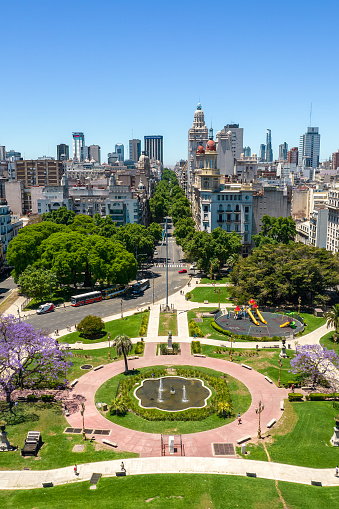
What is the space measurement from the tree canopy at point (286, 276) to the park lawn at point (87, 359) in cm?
3304

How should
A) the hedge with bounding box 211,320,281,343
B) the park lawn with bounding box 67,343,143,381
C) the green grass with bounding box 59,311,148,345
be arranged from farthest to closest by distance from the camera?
the green grass with bounding box 59,311,148,345
the hedge with bounding box 211,320,281,343
the park lawn with bounding box 67,343,143,381

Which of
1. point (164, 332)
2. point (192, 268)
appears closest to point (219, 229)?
point (192, 268)

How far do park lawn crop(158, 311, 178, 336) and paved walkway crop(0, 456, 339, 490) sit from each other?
118 ft

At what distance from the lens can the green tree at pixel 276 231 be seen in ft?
421

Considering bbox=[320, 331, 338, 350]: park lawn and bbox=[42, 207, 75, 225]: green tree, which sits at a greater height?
bbox=[42, 207, 75, 225]: green tree

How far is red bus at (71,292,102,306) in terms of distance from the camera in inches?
3816

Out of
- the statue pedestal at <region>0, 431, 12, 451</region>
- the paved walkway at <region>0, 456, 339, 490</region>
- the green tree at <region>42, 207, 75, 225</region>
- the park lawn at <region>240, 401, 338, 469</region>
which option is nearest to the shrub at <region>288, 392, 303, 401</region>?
the park lawn at <region>240, 401, 338, 469</region>

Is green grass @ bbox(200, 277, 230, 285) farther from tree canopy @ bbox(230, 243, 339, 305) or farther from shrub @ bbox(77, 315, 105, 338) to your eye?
shrub @ bbox(77, 315, 105, 338)

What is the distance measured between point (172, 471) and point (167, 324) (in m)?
42.5

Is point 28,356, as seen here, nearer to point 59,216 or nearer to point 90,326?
point 90,326

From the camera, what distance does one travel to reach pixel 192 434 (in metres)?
50.6

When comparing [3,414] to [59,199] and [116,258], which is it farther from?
[59,199]

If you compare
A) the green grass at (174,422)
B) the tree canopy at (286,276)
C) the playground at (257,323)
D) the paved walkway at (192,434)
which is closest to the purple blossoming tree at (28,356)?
the paved walkway at (192,434)

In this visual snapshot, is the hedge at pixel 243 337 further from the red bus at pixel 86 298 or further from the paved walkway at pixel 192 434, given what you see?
the red bus at pixel 86 298
